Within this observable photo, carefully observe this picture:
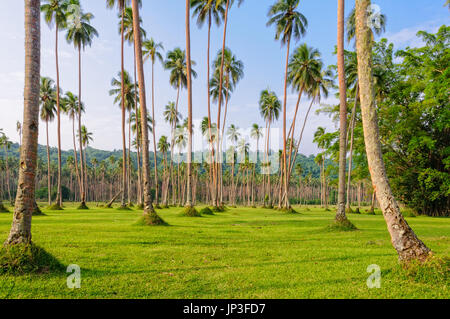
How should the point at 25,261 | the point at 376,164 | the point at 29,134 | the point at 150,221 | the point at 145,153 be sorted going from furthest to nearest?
the point at 145,153
the point at 150,221
the point at 376,164
the point at 29,134
the point at 25,261

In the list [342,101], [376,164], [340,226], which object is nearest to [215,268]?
[376,164]

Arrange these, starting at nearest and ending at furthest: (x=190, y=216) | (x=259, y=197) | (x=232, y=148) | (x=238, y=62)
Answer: (x=190, y=216)
(x=238, y=62)
(x=232, y=148)
(x=259, y=197)

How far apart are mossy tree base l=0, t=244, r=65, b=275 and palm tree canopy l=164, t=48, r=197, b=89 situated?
32086mm

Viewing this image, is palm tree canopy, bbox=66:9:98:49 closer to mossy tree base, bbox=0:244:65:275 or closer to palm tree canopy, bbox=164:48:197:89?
palm tree canopy, bbox=164:48:197:89

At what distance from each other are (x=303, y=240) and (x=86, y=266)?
24.6ft

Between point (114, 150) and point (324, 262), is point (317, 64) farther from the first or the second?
point (114, 150)

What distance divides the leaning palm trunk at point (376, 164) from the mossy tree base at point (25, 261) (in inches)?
275

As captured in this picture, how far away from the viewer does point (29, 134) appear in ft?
19.0

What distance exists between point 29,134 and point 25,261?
260 cm

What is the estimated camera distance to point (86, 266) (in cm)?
608

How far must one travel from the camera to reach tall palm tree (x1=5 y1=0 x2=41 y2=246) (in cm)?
562

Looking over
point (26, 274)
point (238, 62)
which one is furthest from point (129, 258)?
point (238, 62)

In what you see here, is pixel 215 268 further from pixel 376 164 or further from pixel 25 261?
pixel 376 164

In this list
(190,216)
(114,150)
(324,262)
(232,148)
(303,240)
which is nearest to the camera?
(324,262)
